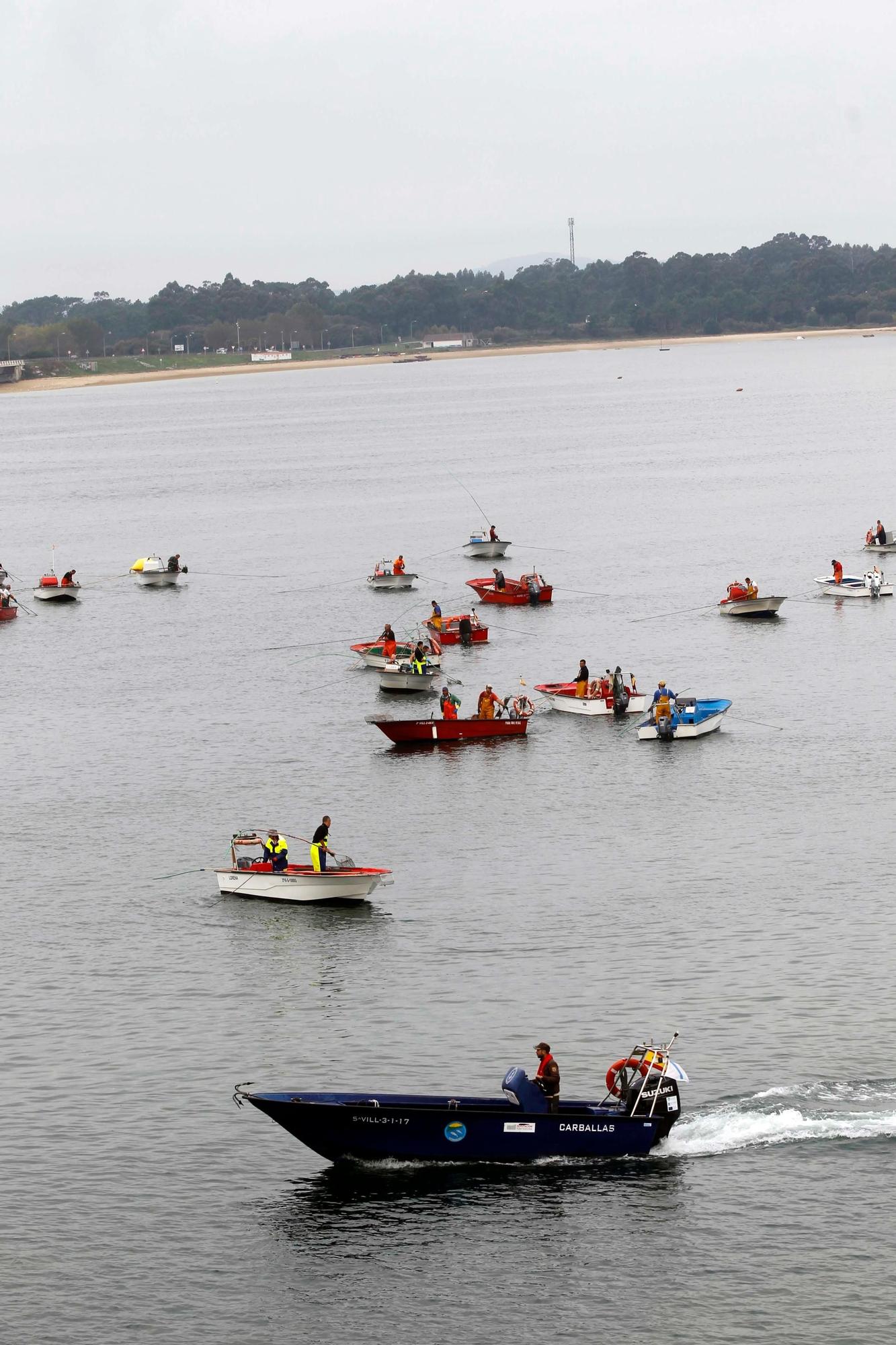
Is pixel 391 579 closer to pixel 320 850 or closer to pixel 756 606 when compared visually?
pixel 756 606

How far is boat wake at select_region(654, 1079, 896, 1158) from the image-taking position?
1431 inches

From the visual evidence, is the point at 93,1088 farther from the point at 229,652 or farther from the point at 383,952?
the point at 229,652

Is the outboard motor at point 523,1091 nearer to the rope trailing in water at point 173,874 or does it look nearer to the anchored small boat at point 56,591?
the rope trailing in water at point 173,874

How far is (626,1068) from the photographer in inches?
1419

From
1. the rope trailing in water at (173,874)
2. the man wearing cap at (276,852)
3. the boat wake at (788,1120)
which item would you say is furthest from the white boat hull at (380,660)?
the boat wake at (788,1120)

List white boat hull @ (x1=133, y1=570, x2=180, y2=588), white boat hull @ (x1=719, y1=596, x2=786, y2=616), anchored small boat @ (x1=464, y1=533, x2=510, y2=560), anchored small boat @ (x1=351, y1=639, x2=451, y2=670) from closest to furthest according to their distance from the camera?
anchored small boat @ (x1=351, y1=639, x2=451, y2=670) < white boat hull @ (x1=719, y1=596, x2=786, y2=616) < white boat hull @ (x1=133, y1=570, x2=180, y2=588) < anchored small boat @ (x1=464, y1=533, x2=510, y2=560)

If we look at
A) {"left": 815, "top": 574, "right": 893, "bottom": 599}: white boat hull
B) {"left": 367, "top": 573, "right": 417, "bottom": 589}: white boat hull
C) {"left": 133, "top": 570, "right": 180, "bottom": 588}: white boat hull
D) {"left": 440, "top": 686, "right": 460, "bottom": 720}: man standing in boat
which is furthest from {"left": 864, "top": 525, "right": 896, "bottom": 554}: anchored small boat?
{"left": 440, "top": 686, "right": 460, "bottom": 720}: man standing in boat

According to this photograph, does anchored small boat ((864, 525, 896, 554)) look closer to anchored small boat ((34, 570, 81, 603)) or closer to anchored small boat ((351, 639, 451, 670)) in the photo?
anchored small boat ((351, 639, 451, 670))

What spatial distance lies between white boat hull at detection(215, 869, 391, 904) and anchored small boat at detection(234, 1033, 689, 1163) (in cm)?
1508

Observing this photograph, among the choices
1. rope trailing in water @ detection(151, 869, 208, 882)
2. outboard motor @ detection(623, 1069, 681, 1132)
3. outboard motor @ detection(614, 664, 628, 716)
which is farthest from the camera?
outboard motor @ detection(614, 664, 628, 716)

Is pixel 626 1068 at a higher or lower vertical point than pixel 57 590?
lower

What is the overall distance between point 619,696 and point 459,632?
17.9 m

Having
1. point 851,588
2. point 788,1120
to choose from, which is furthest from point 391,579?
point 788,1120

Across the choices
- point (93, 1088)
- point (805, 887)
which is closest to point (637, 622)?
point (805, 887)
